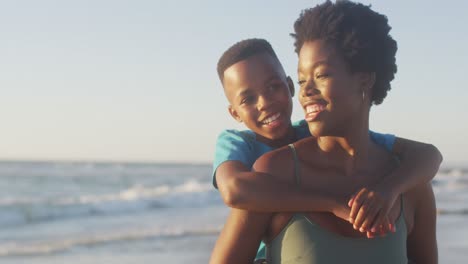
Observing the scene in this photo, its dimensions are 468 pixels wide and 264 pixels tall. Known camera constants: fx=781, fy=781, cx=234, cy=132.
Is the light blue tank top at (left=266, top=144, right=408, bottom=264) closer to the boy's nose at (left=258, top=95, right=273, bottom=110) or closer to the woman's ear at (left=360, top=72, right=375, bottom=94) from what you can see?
the woman's ear at (left=360, top=72, right=375, bottom=94)

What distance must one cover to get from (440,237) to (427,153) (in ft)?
22.7

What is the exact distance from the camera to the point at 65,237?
10883 mm

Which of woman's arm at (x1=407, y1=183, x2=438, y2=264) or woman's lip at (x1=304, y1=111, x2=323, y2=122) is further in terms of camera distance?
woman's arm at (x1=407, y1=183, x2=438, y2=264)

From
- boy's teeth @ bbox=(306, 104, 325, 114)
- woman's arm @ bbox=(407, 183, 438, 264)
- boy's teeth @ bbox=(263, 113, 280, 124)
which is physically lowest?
woman's arm @ bbox=(407, 183, 438, 264)

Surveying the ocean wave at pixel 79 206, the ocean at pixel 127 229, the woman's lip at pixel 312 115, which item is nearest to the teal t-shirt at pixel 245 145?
the woman's lip at pixel 312 115

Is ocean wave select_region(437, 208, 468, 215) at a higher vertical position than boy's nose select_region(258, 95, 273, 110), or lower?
lower

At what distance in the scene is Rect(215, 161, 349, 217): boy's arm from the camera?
230cm

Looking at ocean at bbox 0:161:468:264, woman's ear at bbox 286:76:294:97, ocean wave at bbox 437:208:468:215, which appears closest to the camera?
woman's ear at bbox 286:76:294:97

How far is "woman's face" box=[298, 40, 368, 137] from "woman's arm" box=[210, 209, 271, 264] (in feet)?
1.05

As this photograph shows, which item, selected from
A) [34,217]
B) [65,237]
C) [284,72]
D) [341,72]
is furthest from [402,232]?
[34,217]

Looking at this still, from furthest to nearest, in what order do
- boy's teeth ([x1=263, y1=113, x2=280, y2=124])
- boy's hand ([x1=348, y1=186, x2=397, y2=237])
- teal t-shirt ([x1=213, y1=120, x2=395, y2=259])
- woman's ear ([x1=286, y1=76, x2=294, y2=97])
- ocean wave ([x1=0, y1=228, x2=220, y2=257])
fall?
ocean wave ([x1=0, y1=228, x2=220, y2=257]) < woman's ear ([x1=286, y1=76, x2=294, y2=97]) < boy's teeth ([x1=263, y1=113, x2=280, y2=124]) < teal t-shirt ([x1=213, y1=120, x2=395, y2=259]) < boy's hand ([x1=348, y1=186, x2=397, y2=237])

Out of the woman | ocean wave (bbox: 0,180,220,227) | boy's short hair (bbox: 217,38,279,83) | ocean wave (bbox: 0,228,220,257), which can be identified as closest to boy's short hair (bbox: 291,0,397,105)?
the woman

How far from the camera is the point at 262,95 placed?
123 inches

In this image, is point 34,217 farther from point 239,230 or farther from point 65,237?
point 239,230
